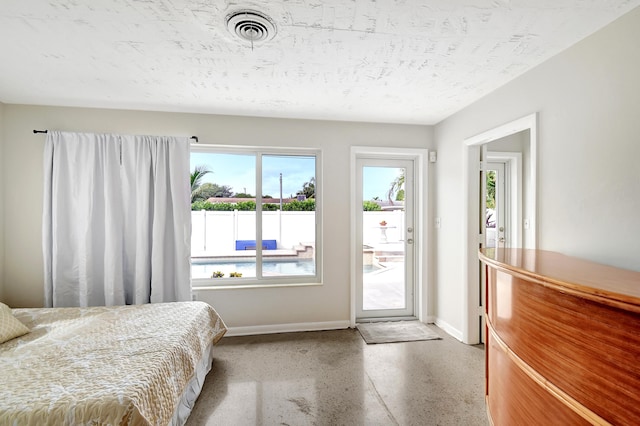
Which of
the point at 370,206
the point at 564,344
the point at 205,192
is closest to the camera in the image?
the point at 564,344

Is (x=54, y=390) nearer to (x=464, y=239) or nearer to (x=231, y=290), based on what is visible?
(x=231, y=290)

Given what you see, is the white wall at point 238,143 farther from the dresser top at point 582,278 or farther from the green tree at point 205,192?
the dresser top at point 582,278

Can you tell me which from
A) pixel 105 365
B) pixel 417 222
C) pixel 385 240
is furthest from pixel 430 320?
pixel 105 365

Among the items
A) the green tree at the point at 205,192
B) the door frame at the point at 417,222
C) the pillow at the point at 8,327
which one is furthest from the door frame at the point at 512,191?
the pillow at the point at 8,327

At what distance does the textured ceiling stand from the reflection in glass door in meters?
1.00

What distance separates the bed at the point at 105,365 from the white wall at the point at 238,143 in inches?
34.9

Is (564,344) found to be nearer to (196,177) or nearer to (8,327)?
(8,327)

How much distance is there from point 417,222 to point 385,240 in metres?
0.48

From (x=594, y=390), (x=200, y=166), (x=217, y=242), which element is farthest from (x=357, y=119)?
(x=594, y=390)

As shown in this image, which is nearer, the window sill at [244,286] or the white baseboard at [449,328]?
the white baseboard at [449,328]

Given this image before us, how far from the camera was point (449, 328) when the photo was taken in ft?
11.1

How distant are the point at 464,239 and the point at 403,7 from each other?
7.68ft

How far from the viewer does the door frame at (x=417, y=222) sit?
355cm

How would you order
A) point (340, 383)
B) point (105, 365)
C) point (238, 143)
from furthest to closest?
point (238, 143), point (340, 383), point (105, 365)
